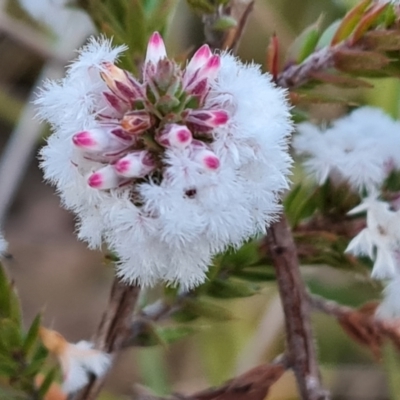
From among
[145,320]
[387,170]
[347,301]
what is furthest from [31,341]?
[347,301]

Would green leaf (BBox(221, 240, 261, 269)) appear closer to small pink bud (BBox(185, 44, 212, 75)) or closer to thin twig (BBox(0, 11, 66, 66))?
small pink bud (BBox(185, 44, 212, 75))

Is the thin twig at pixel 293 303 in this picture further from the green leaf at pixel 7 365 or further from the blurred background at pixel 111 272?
the blurred background at pixel 111 272

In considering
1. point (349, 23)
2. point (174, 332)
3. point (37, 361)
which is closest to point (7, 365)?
point (37, 361)

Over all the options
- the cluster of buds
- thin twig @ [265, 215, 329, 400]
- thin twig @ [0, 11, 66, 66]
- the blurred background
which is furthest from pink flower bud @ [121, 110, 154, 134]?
thin twig @ [0, 11, 66, 66]

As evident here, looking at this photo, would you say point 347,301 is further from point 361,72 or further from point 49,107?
point 49,107

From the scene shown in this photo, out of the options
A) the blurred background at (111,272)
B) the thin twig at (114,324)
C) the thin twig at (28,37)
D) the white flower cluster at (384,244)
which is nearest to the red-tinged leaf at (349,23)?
the white flower cluster at (384,244)
